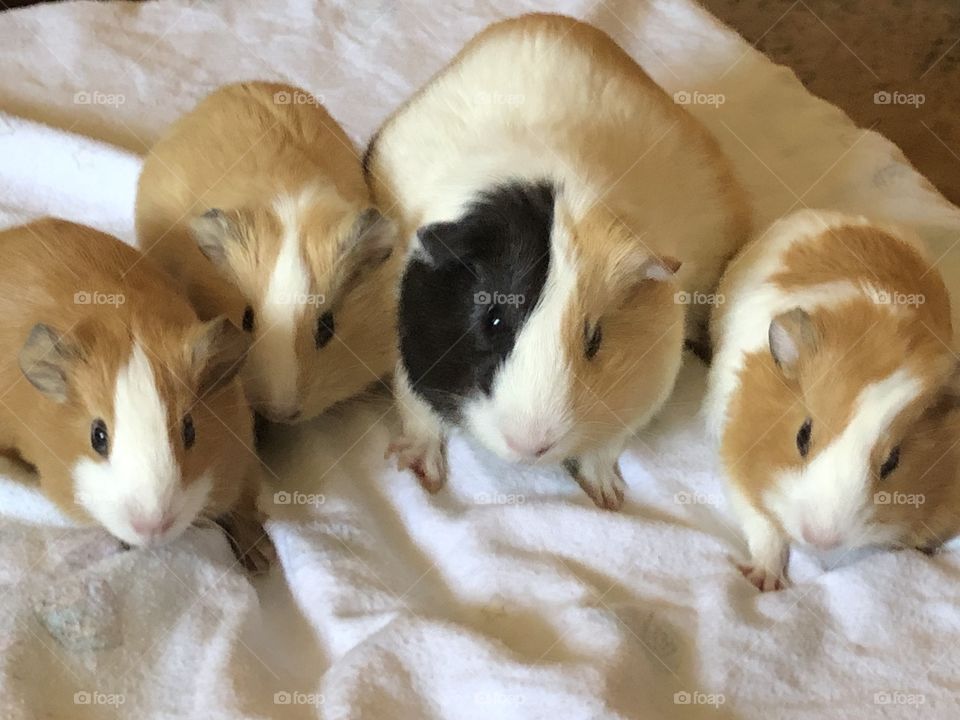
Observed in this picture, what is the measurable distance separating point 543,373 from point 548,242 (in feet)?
0.60

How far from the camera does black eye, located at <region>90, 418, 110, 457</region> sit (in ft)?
3.82

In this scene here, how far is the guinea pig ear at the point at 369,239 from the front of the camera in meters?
1.40

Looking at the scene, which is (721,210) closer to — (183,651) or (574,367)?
(574,367)

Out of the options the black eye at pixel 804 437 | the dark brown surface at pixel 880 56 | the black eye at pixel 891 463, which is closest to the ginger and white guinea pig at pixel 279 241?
the black eye at pixel 804 437

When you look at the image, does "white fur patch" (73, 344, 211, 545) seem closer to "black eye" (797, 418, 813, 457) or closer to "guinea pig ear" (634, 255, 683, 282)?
"guinea pig ear" (634, 255, 683, 282)

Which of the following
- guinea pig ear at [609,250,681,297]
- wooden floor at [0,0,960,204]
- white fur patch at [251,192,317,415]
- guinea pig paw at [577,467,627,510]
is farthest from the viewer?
wooden floor at [0,0,960,204]

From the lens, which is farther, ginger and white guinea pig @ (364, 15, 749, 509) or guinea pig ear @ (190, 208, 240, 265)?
guinea pig ear @ (190, 208, 240, 265)

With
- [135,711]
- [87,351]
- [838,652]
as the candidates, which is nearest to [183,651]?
[135,711]

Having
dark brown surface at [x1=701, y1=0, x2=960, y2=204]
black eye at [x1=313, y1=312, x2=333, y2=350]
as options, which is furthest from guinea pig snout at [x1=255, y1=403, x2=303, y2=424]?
dark brown surface at [x1=701, y1=0, x2=960, y2=204]

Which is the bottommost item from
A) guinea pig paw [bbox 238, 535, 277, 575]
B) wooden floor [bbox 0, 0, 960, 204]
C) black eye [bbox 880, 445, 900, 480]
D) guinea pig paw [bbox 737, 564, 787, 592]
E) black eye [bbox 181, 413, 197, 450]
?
guinea pig paw [bbox 238, 535, 277, 575]

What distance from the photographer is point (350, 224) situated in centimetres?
140

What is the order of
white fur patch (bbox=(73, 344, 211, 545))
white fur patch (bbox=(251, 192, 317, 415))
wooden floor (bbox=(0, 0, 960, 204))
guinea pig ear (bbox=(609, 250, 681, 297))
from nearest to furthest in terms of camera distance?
1. white fur patch (bbox=(73, 344, 211, 545))
2. guinea pig ear (bbox=(609, 250, 681, 297))
3. white fur patch (bbox=(251, 192, 317, 415))
4. wooden floor (bbox=(0, 0, 960, 204))

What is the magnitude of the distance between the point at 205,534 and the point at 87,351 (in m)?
0.33

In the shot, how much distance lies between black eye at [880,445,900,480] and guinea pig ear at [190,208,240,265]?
0.99 metres
